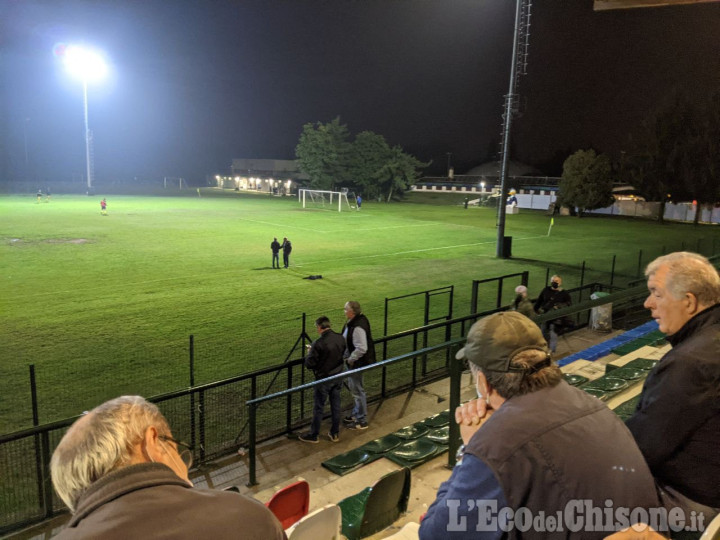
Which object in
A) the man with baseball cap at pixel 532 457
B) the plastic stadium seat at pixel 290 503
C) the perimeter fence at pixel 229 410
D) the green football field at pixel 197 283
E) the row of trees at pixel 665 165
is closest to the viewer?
the man with baseball cap at pixel 532 457

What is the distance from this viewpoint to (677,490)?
2.37 meters

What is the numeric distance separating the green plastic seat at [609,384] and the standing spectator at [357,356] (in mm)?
2874

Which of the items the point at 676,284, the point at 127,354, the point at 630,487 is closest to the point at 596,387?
the point at 676,284

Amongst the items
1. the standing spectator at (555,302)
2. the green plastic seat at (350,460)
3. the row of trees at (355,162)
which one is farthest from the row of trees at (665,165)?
the green plastic seat at (350,460)

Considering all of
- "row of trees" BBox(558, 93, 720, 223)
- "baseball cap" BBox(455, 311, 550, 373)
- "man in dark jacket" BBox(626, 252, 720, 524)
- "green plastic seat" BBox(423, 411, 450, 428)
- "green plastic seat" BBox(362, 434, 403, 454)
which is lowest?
"green plastic seat" BBox(362, 434, 403, 454)

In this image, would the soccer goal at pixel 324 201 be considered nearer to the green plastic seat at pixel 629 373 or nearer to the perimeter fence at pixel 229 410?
the perimeter fence at pixel 229 410

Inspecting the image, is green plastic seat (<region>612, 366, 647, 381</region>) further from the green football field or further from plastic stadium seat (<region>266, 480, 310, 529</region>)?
the green football field

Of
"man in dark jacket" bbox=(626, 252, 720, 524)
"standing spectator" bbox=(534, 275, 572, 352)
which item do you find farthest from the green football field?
"man in dark jacket" bbox=(626, 252, 720, 524)

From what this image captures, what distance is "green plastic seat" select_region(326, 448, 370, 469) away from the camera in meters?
5.09

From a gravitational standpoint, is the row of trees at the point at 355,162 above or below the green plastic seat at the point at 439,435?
above

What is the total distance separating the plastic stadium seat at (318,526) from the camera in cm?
267

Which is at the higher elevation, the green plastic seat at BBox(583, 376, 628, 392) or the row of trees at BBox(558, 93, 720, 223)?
the row of trees at BBox(558, 93, 720, 223)

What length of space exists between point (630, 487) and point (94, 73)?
74.3 meters

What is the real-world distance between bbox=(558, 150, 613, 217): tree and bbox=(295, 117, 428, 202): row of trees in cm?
2646
